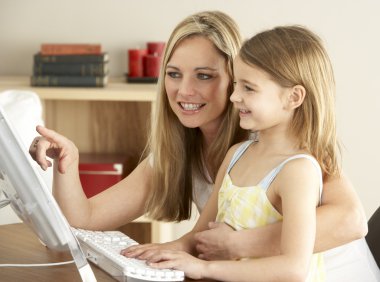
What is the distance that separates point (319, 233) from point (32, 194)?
2.19 ft

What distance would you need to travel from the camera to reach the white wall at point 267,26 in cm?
380

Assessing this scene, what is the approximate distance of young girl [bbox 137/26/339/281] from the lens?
171 cm

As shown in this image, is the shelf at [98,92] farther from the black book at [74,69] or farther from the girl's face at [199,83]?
the girl's face at [199,83]

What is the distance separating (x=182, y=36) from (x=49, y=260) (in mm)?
701

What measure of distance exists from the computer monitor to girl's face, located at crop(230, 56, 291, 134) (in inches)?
20.3

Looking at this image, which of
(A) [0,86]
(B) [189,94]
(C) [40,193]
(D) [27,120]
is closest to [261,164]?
(B) [189,94]

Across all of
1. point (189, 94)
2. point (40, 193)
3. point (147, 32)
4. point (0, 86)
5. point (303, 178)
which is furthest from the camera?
point (147, 32)

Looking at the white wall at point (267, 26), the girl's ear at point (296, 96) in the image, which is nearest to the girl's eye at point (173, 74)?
the girl's ear at point (296, 96)

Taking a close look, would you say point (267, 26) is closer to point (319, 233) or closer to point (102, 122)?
point (102, 122)

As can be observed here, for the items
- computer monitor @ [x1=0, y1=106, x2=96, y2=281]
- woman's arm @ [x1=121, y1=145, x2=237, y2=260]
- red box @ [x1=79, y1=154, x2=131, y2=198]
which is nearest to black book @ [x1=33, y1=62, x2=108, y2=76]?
red box @ [x1=79, y1=154, x2=131, y2=198]

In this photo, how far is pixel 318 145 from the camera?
5.72 feet

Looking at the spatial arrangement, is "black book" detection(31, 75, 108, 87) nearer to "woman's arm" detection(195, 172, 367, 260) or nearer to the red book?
the red book

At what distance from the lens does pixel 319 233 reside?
5.75ft

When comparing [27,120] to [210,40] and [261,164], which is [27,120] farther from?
[261,164]
